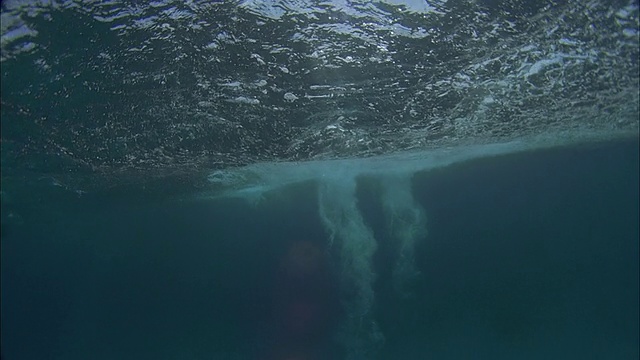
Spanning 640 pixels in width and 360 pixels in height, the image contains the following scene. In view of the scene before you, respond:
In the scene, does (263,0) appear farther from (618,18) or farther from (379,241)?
(379,241)

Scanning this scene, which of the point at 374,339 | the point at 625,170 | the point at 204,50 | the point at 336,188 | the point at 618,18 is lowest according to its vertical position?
the point at 374,339

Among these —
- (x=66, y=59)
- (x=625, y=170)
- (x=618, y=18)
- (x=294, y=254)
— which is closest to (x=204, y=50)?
(x=66, y=59)

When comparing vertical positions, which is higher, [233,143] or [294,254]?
[233,143]

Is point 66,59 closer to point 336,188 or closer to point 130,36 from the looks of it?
point 130,36

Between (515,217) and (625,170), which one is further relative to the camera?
(515,217)

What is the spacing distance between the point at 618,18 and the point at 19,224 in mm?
35116

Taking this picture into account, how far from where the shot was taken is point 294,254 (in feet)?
171

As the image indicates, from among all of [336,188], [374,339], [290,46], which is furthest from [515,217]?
[290,46]

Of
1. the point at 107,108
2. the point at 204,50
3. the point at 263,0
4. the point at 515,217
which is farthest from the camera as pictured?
the point at 515,217

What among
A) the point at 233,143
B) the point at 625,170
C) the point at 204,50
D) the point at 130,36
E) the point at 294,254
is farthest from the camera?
the point at 294,254

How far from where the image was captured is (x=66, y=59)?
9.87 metres

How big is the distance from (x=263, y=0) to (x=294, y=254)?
1807 inches

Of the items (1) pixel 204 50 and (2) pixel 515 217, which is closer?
(1) pixel 204 50

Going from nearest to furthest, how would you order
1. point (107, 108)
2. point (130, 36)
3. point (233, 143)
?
point (130, 36) < point (107, 108) < point (233, 143)
